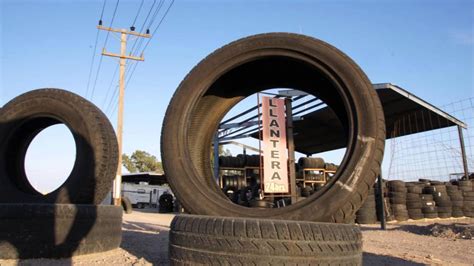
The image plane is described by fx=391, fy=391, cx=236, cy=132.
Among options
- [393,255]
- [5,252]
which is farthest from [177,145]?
[393,255]

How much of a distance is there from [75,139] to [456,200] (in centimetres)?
1590

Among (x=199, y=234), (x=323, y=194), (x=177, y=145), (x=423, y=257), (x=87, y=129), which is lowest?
(x=423, y=257)

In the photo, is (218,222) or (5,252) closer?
(218,222)

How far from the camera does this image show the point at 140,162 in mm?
71688

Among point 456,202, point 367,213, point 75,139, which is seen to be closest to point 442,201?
Result: point 456,202

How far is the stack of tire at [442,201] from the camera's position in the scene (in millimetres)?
15852

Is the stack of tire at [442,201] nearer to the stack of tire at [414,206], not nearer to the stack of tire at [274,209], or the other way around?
the stack of tire at [414,206]

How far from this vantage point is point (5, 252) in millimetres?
4684

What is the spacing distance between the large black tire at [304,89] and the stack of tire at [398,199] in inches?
475

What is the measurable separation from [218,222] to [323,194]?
35.1 inches

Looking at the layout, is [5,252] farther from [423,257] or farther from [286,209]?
[423,257]

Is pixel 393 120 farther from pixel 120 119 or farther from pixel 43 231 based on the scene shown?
pixel 43 231

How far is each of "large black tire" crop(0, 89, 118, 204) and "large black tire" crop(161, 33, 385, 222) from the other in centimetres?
156

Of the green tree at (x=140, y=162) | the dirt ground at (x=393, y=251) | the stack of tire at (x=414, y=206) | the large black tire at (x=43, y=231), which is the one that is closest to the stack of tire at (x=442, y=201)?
the stack of tire at (x=414, y=206)
